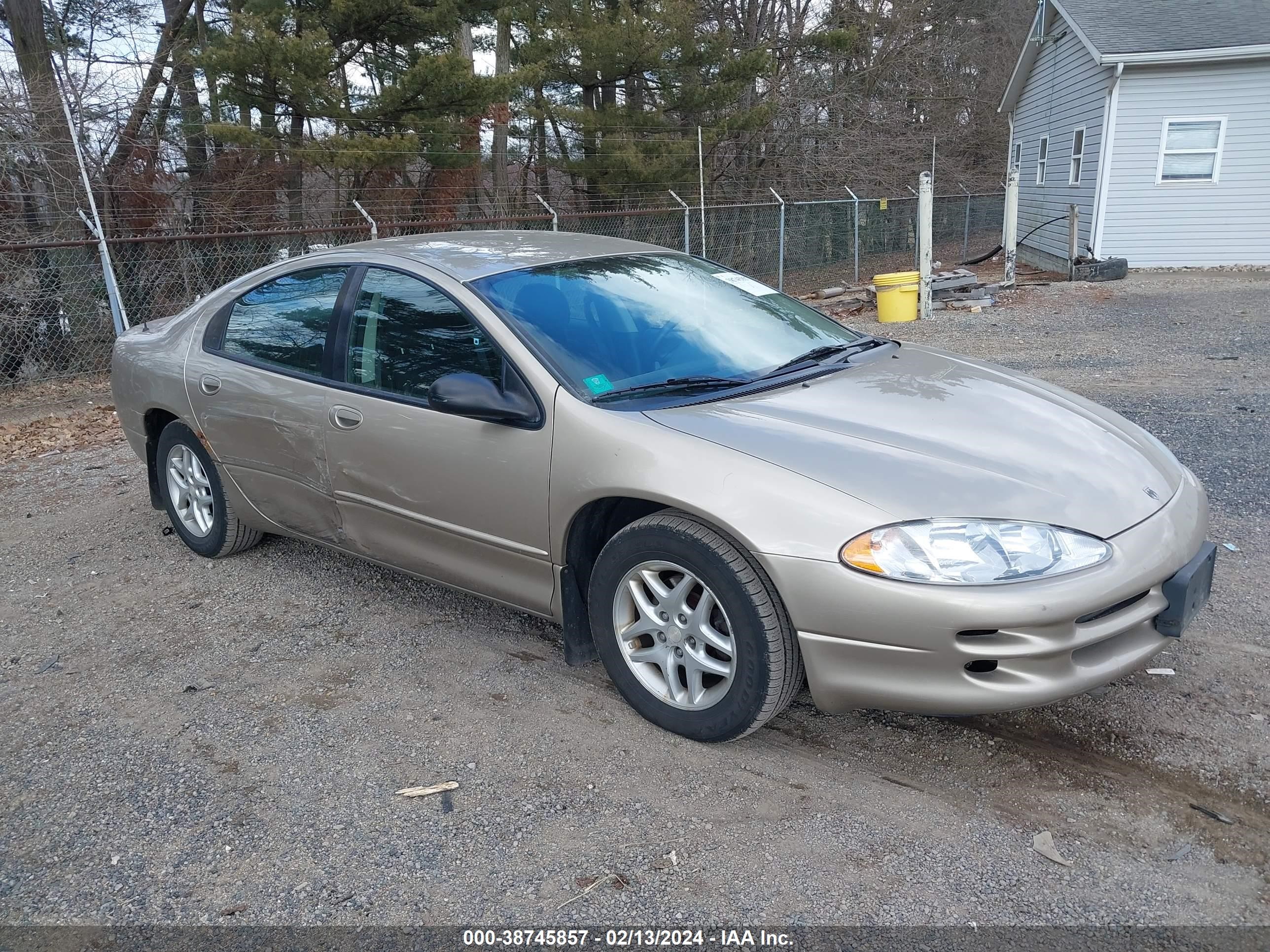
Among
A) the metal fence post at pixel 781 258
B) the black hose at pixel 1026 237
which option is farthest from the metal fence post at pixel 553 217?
the black hose at pixel 1026 237

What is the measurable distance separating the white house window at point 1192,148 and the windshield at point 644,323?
16166 mm

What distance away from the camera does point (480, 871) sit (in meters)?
2.48

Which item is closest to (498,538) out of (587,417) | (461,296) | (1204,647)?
(587,417)

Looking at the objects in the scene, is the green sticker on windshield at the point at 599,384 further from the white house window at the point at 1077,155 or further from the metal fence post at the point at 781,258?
the white house window at the point at 1077,155

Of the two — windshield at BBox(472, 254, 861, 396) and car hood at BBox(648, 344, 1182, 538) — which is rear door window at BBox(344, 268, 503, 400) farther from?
car hood at BBox(648, 344, 1182, 538)

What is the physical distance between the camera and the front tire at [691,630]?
2711 mm

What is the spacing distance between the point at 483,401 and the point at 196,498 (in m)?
2.40

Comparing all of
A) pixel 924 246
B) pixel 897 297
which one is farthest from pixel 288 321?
pixel 924 246

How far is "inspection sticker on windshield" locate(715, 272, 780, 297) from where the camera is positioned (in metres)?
4.16

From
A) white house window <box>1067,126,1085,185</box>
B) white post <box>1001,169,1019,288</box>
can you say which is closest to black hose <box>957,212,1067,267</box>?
white house window <box>1067,126,1085,185</box>

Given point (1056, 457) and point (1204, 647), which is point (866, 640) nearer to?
point (1056, 457)

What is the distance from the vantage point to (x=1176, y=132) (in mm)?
16828

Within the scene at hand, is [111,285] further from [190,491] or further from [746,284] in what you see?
[746,284]

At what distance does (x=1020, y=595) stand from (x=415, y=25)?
14151 millimetres
